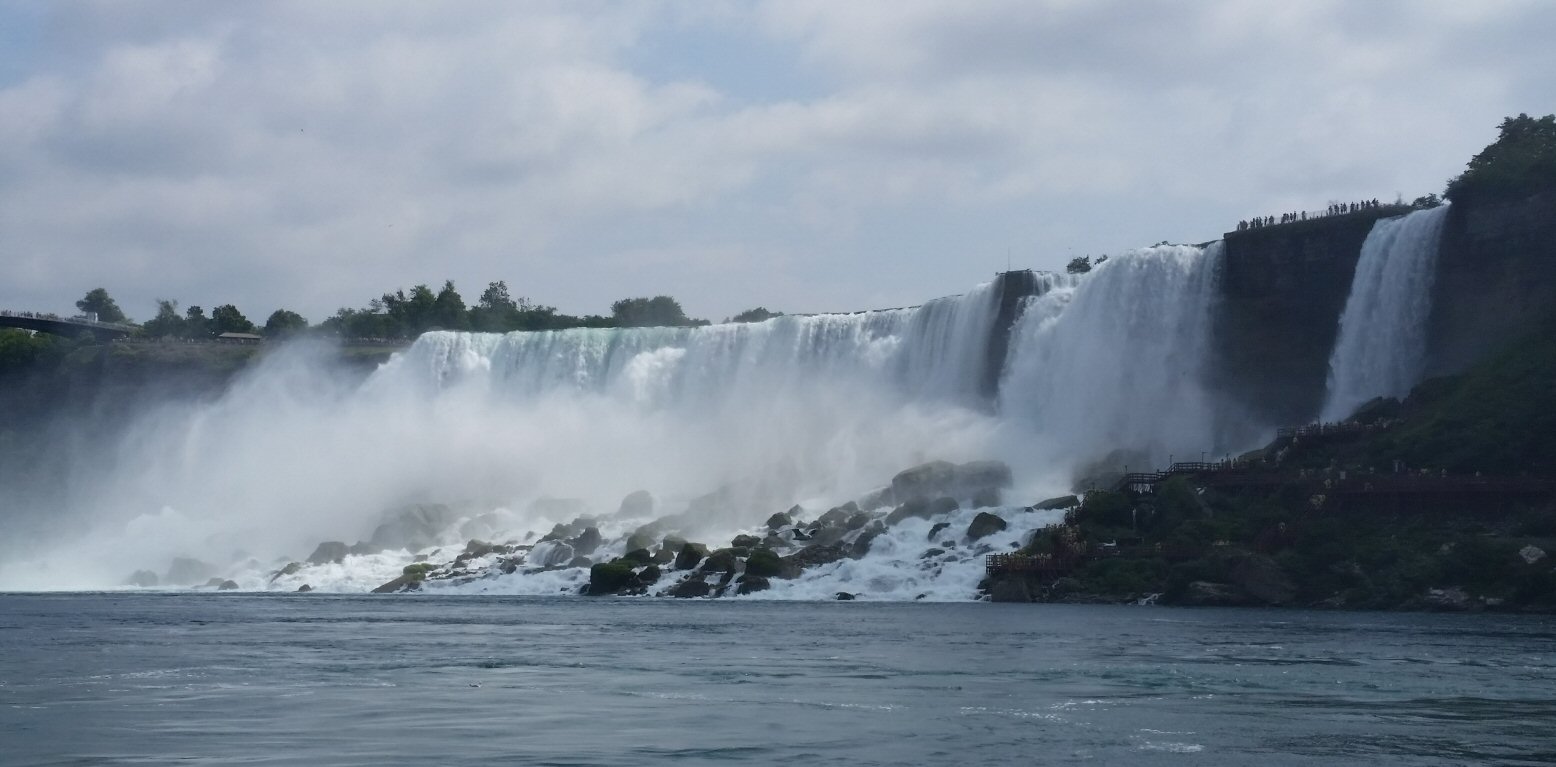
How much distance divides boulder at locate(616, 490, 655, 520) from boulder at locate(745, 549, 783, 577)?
13.7 m

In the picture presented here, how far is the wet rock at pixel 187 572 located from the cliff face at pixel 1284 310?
34.2 meters

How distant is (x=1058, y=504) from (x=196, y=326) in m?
80.6

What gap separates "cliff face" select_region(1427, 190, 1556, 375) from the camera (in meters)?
44.3

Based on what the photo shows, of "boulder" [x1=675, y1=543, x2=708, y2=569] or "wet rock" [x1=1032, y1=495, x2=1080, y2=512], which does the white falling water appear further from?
"boulder" [x1=675, y1=543, x2=708, y2=569]

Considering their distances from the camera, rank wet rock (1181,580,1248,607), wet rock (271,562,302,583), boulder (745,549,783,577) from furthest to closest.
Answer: wet rock (271,562,302,583)
boulder (745,549,783,577)
wet rock (1181,580,1248,607)

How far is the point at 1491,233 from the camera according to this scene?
150ft

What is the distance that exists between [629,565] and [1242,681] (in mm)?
27279

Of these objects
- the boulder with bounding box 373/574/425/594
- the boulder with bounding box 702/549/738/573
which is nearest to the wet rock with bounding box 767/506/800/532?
the boulder with bounding box 702/549/738/573

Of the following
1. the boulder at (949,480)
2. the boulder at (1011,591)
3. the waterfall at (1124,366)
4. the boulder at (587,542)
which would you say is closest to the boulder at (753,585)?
the boulder at (1011,591)

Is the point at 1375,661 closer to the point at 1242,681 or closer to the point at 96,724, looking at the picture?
the point at 1242,681

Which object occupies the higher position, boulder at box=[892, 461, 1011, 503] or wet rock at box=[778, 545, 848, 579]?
boulder at box=[892, 461, 1011, 503]

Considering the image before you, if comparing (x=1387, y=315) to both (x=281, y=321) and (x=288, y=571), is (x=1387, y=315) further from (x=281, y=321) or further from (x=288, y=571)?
(x=281, y=321)

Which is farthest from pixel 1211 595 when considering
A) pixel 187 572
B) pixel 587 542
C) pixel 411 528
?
pixel 187 572

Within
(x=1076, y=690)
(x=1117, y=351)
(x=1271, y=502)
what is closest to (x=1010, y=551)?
(x=1271, y=502)
